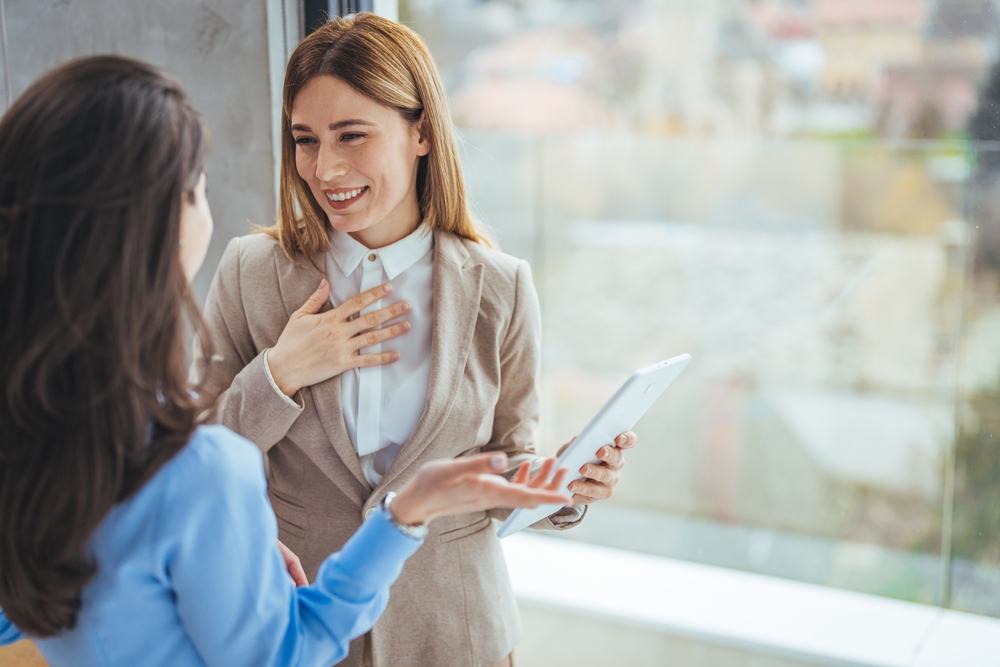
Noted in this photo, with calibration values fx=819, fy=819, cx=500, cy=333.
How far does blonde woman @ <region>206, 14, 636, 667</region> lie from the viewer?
140 centimetres

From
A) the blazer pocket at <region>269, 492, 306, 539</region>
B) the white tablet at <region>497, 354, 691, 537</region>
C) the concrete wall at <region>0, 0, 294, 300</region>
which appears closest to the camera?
the white tablet at <region>497, 354, 691, 537</region>

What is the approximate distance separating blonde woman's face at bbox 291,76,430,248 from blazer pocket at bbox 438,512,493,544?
0.57m

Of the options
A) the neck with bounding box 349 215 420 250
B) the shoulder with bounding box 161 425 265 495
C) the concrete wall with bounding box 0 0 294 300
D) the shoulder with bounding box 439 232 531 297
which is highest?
the concrete wall with bounding box 0 0 294 300

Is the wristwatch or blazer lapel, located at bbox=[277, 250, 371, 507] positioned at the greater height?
the wristwatch

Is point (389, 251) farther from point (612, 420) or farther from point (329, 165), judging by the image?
point (612, 420)

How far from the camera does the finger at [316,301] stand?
1438 millimetres

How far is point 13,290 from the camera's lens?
2.64 feet

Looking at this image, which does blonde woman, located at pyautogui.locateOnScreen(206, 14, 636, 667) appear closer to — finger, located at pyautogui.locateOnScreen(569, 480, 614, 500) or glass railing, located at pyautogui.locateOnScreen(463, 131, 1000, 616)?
finger, located at pyautogui.locateOnScreen(569, 480, 614, 500)

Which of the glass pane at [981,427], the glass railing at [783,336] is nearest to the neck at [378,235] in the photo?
the glass railing at [783,336]

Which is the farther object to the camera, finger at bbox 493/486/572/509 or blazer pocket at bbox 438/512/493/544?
blazer pocket at bbox 438/512/493/544

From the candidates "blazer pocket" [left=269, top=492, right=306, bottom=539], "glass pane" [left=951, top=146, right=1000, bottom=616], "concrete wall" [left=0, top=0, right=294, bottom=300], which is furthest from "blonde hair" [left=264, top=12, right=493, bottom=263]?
"glass pane" [left=951, top=146, right=1000, bottom=616]

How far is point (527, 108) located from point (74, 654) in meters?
2.23

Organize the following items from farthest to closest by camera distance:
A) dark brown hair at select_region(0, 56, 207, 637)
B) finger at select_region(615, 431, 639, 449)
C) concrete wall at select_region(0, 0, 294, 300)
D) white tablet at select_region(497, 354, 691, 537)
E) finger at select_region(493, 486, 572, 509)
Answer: concrete wall at select_region(0, 0, 294, 300)
finger at select_region(615, 431, 639, 449)
white tablet at select_region(497, 354, 691, 537)
finger at select_region(493, 486, 572, 509)
dark brown hair at select_region(0, 56, 207, 637)

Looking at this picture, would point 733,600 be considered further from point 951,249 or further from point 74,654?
point 74,654
